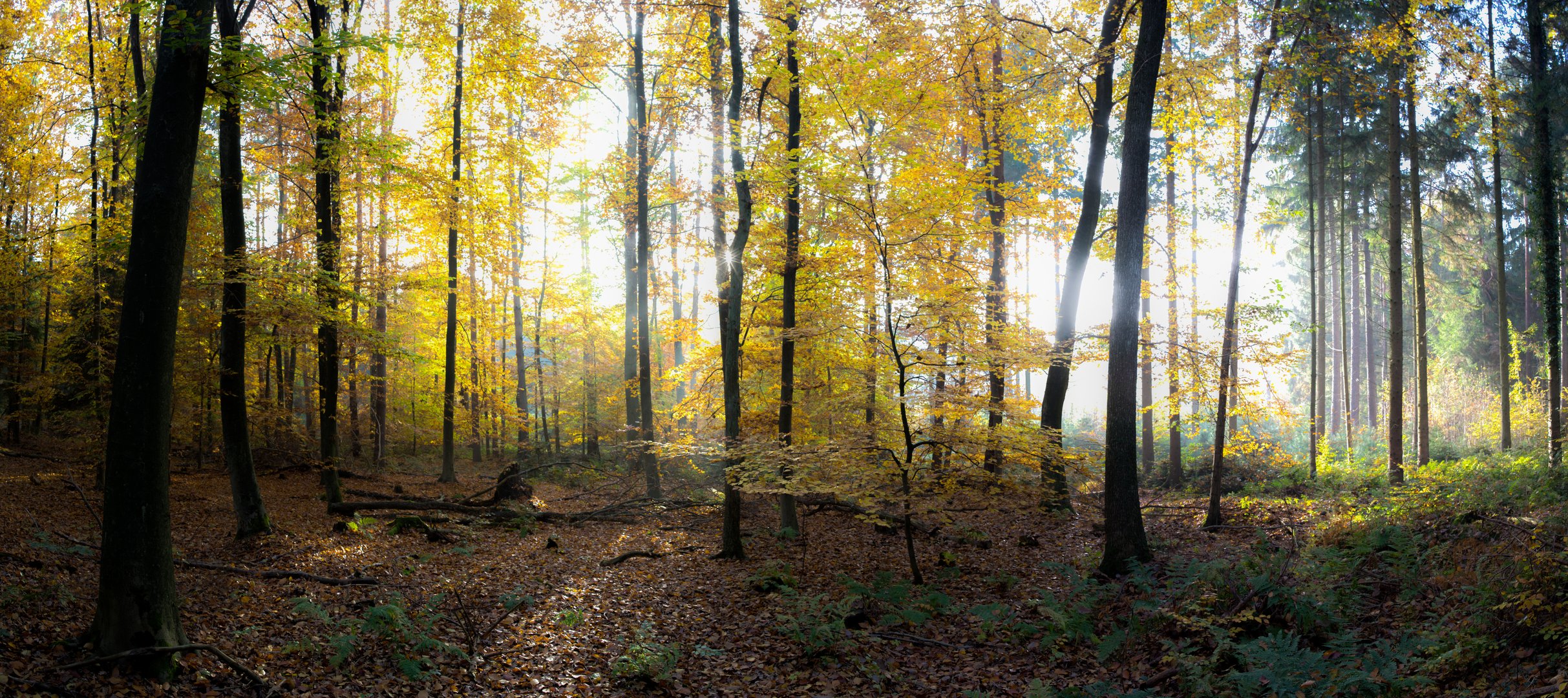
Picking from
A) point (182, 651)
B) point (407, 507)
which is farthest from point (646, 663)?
point (407, 507)

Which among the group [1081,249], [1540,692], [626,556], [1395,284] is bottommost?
[626,556]

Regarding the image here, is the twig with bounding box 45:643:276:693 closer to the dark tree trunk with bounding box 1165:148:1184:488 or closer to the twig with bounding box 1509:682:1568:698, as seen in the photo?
the twig with bounding box 1509:682:1568:698

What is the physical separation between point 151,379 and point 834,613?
6102 millimetres

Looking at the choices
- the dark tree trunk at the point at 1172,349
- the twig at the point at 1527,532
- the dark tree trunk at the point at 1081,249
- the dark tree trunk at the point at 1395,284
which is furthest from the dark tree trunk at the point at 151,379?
the dark tree trunk at the point at 1395,284

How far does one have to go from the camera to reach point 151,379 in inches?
185

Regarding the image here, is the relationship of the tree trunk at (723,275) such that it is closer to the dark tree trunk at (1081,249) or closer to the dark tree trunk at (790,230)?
the dark tree trunk at (790,230)

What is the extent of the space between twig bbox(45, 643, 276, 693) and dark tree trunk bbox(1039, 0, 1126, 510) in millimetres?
9179

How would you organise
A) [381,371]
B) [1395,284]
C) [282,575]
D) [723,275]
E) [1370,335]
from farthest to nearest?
[1370,335], [381,371], [1395,284], [723,275], [282,575]

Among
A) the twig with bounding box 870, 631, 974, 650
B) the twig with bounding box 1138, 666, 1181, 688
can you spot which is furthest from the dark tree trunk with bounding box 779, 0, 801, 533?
the twig with bounding box 1138, 666, 1181, 688

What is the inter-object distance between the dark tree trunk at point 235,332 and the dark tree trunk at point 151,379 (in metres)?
4.27

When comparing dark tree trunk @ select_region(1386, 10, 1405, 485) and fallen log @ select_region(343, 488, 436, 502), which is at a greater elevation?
dark tree trunk @ select_region(1386, 10, 1405, 485)

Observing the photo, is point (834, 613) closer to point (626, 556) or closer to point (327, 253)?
point (626, 556)

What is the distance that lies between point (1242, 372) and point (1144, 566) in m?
5.19

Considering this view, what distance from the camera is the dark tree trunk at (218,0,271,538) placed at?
866 centimetres
